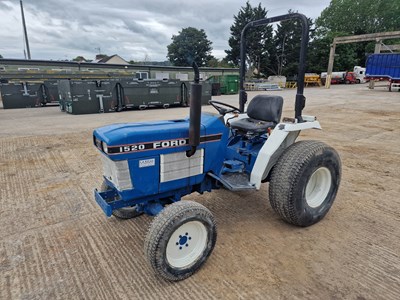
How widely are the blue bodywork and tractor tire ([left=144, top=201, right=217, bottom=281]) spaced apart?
0.32 m

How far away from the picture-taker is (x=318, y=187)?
2.98m

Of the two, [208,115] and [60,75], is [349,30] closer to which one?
[60,75]

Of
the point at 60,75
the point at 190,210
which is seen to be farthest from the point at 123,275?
the point at 60,75

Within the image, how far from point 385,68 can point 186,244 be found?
23.8 metres

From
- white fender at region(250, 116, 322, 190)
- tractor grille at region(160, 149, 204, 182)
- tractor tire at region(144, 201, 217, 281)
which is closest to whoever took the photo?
tractor tire at region(144, 201, 217, 281)

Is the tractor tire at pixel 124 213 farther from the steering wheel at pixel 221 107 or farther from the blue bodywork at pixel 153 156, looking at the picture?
the steering wheel at pixel 221 107

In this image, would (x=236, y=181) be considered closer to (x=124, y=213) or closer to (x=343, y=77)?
(x=124, y=213)

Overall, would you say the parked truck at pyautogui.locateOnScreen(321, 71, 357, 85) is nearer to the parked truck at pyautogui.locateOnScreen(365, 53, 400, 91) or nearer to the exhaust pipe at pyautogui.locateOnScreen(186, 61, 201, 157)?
the parked truck at pyautogui.locateOnScreen(365, 53, 400, 91)

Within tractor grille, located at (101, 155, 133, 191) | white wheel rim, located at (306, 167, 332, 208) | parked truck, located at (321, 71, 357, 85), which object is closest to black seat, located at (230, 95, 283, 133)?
white wheel rim, located at (306, 167, 332, 208)

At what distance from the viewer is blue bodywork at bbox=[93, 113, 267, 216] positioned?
6.87 ft

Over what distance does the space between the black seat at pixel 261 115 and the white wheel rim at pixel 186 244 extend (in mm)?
1216

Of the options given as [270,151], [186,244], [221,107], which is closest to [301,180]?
[270,151]

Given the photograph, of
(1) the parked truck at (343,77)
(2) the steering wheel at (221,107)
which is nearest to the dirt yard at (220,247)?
(2) the steering wheel at (221,107)

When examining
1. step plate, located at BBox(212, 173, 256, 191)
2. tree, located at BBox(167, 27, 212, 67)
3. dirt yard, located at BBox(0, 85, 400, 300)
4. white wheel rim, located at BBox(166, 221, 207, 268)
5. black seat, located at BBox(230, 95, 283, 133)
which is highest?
tree, located at BBox(167, 27, 212, 67)
